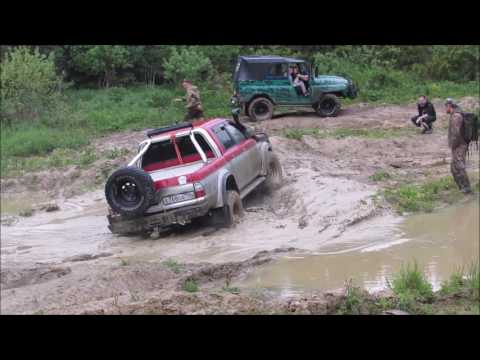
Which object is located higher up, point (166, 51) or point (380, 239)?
point (166, 51)

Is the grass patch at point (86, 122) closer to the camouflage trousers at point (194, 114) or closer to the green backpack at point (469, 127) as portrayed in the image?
the camouflage trousers at point (194, 114)

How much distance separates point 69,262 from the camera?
10766 millimetres

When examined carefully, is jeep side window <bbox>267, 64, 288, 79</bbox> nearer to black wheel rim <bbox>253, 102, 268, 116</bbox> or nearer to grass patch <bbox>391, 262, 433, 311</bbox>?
black wheel rim <bbox>253, 102, 268, 116</bbox>

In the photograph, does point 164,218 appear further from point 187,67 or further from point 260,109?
point 187,67

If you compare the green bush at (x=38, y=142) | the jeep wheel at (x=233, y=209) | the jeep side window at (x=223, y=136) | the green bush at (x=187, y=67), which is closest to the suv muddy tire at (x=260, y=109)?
the green bush at (x=38, y=142)

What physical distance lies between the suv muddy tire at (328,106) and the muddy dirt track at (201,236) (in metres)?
3.23

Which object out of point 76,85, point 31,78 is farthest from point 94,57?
point 31,78

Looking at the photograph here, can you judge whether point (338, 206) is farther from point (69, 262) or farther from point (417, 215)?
point (69, 262)

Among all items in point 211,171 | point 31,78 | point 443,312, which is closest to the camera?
point 443,312

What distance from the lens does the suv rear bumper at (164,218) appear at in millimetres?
11539

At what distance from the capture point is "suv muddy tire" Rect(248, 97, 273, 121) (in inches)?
862

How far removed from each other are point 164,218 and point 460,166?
5399 millimetres

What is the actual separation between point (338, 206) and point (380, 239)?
171cm

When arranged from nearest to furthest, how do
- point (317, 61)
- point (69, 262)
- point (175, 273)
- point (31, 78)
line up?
point (175, 273), point (69, 262), point (31, 78), point (317, 61)
